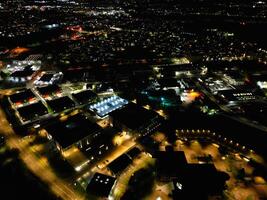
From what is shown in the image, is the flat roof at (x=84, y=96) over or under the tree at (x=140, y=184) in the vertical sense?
over

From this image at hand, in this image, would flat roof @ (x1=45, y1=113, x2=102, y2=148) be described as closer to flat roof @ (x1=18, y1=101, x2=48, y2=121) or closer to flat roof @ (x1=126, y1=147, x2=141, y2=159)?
flat roof @ (x1=18, y1=101, x2=48, y2=121)

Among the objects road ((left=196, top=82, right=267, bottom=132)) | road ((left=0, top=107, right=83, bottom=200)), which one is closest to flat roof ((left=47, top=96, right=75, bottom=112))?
road ((left=0, top=107, right=83, bottom=200))

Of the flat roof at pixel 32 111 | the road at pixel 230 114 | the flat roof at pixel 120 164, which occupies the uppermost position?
the road at pixel 230 114

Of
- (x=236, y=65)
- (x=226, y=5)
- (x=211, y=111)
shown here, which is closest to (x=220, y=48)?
(x=236, y=65)

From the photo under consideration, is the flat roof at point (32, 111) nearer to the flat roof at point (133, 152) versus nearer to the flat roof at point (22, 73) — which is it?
the flat roof at point (22, 73)

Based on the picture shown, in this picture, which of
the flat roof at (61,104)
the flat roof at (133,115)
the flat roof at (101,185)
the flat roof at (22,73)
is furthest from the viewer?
the flat roof at (22,73)

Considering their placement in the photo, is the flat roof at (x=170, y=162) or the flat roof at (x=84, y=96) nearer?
the flat roof at (x=170, y=162)

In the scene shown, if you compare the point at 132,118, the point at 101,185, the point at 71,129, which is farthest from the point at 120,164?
the point at 71,129

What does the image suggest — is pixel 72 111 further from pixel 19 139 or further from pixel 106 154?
pixel 106 154

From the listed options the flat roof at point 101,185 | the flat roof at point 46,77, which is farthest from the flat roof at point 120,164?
the flat roof at point 46,77
